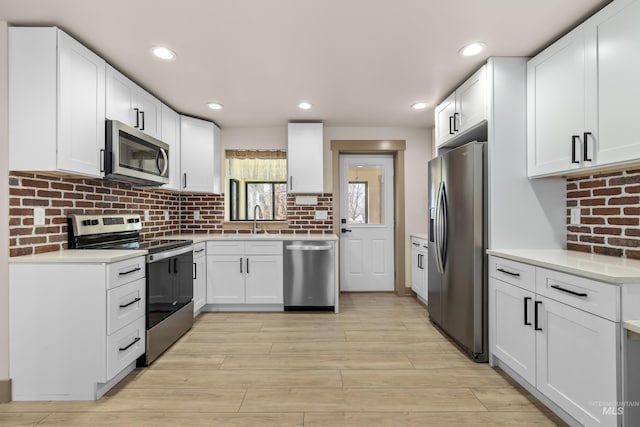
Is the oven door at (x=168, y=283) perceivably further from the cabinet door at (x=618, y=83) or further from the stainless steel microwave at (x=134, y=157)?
the cabinet door at (x=618, y=83)

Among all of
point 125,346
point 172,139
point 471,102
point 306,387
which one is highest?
point 471,102

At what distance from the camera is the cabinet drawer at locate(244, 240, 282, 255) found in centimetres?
373

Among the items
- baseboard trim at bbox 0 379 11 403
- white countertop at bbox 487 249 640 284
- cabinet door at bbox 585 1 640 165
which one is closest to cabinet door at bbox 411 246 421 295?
white countertop at bbox 487 249 640 284

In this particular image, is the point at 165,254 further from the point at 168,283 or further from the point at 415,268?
the point at 415,268

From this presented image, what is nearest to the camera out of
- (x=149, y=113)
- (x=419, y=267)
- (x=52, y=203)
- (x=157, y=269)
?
(x=52, y=203)

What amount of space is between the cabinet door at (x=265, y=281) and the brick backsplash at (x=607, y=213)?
271cm

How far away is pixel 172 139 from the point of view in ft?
11.7

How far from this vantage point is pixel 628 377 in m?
1.36

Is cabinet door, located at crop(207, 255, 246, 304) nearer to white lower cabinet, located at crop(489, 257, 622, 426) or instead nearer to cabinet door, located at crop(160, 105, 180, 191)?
cabinet door, located at crop(160, 105, 180, 191)

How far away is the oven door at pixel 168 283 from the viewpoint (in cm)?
247

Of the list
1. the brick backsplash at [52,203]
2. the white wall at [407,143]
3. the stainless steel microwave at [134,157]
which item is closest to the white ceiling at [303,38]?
the stainless steel microwave at [134,157]

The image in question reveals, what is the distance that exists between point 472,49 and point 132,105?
8.83 feet

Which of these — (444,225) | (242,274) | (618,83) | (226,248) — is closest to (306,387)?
(444,225)

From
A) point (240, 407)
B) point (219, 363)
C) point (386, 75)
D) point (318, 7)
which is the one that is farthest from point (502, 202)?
point (219, 363)
